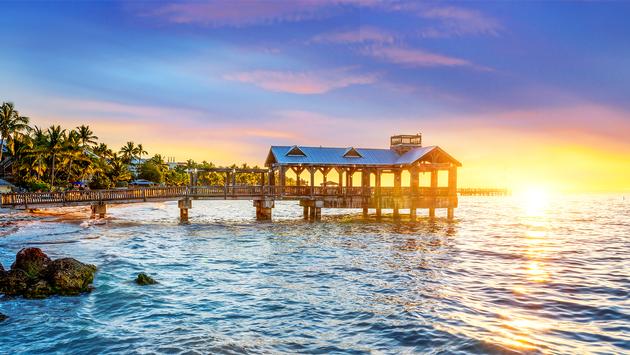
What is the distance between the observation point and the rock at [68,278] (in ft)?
46.1

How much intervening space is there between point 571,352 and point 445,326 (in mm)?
2881

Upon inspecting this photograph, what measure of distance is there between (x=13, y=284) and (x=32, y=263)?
1.65 metres

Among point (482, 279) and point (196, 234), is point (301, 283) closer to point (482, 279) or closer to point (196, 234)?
point (482, 279)

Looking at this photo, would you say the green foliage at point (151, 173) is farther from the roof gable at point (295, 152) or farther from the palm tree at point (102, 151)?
the roof gable at point (295, 152)

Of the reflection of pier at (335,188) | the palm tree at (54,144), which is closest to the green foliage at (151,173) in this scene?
the palm tree at (54,144)

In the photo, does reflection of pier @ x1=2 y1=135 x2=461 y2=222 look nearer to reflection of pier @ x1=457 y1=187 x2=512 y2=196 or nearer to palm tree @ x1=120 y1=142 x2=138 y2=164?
palm tree @ x1=120 y1=142 x2=138 y2=164

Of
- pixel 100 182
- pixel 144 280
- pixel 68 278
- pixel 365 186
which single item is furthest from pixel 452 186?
pixel 100 182

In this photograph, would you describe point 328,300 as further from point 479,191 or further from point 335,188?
point 479,191

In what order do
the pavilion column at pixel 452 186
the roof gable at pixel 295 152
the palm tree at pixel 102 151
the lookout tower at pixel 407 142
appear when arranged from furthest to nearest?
1. the palm tree at pixel 102 151
2. the lookout tower at pixel 407 142
3. the pavilion column at pixel 452 186
4. the roof gable at pixel 295 152

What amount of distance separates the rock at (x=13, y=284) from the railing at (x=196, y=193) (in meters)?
21.1

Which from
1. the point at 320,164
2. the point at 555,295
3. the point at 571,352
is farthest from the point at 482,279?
the point at 320,164

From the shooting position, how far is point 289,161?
41.5 m

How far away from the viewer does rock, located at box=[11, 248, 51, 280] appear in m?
14.9

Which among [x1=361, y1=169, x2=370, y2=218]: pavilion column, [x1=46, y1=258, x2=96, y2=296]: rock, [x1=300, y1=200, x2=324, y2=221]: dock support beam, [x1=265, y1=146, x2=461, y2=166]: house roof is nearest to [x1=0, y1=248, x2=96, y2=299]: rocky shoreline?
[x1=46, y1=258, x2=96, y2=296]: rock
